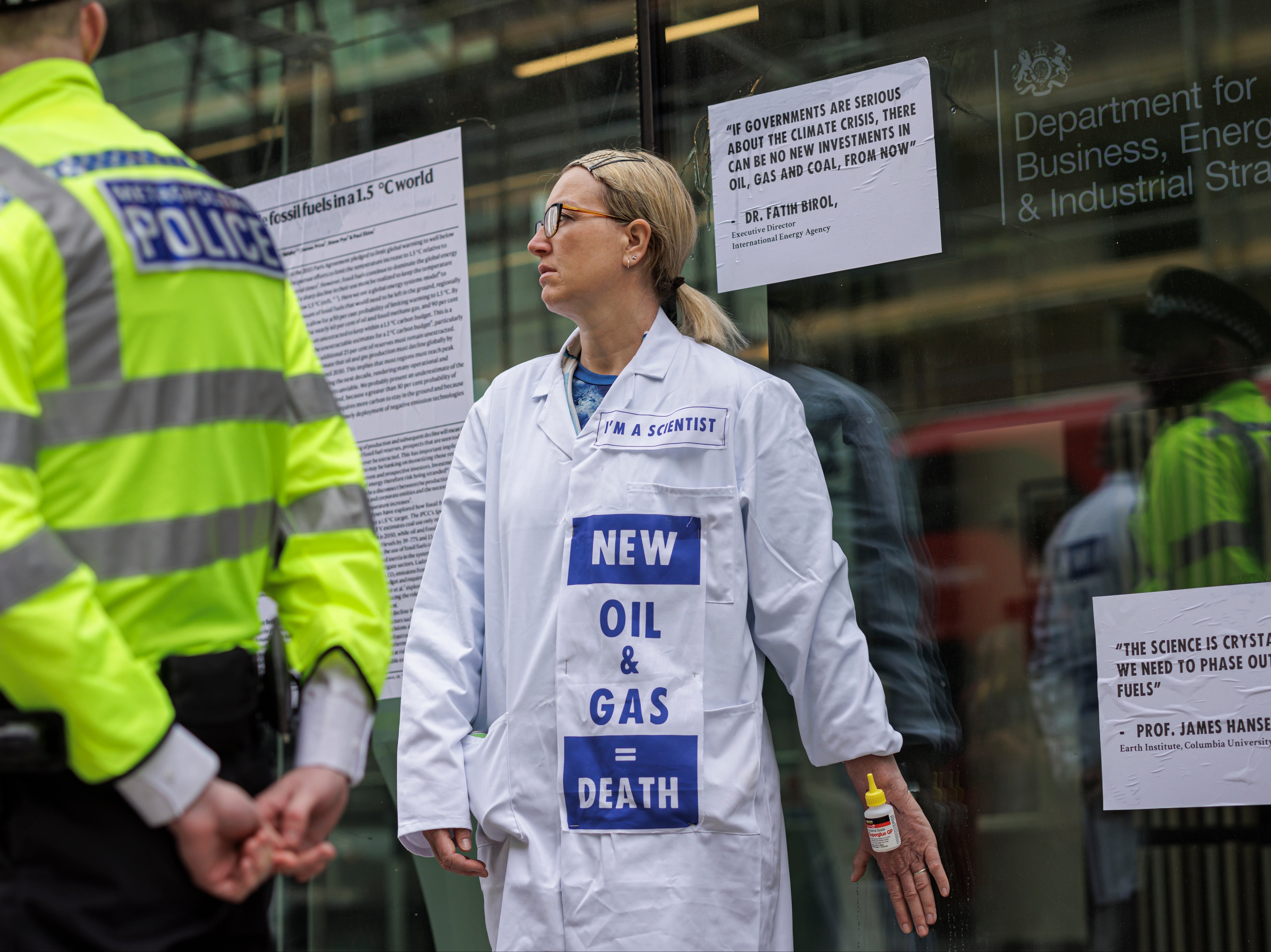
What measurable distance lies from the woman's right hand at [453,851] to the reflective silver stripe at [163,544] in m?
1.40

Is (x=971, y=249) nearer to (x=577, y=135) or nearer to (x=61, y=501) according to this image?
(x=577, y=135)

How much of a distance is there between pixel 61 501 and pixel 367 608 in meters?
0.45

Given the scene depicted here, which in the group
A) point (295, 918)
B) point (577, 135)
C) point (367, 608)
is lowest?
point (295, 918)

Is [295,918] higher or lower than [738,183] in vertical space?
lower

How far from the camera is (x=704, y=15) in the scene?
170 inches

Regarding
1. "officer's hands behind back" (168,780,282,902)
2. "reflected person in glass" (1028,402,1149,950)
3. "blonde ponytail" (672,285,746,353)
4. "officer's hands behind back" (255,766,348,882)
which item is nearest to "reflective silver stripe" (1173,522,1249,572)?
"reflected person in glass" (1028,402,1149,950)

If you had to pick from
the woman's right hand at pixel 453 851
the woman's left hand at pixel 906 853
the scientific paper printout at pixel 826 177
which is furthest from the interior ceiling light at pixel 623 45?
the woman's right hand at pixel 453 851

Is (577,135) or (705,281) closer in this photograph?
(705,281)

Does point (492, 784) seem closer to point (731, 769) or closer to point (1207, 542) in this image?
point (731, 769)

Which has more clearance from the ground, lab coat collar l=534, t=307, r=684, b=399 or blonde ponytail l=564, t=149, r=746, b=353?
blonde ponytail l=564, t=149, r=746, b=353

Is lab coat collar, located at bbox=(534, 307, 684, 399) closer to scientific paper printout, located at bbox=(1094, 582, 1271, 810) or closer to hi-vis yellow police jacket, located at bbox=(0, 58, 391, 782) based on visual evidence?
scientific paper printout, located at bbox=(1094, 582, 1271, 810)

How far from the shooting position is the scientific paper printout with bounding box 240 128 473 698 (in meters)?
4.52

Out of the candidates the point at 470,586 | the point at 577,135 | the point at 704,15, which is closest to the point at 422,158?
the point at 577,135

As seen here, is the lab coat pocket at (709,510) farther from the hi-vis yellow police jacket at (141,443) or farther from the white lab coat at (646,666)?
the hi-vis yellow police jacket at (141,443)
